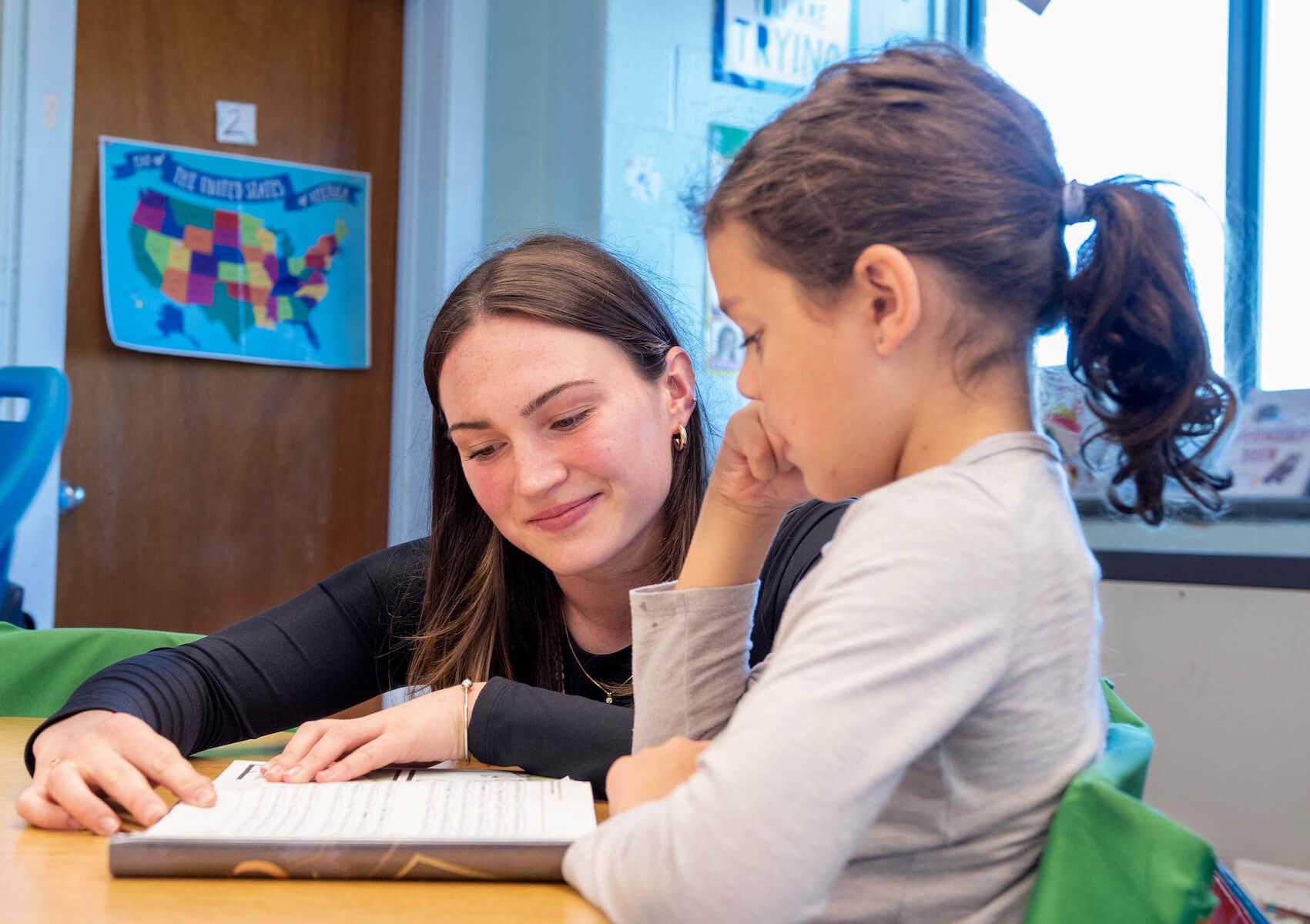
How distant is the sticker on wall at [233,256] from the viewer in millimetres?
2699

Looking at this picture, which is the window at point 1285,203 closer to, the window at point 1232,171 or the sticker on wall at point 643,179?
the window at point 1232,171

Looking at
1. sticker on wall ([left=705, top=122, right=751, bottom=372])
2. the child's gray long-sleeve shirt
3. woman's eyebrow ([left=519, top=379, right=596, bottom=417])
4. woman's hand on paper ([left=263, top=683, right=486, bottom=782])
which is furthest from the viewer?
sticker on wall ([left=705, top=122, right=751, bottom=372])

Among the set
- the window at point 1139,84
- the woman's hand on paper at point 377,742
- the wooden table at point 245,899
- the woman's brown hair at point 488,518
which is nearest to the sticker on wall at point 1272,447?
the window at point 1139,84

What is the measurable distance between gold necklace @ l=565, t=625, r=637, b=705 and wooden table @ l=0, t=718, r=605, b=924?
53cm

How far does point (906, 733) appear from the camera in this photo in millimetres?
515

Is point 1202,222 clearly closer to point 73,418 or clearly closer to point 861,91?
point 861,91

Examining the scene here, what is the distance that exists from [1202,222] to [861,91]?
0.27m

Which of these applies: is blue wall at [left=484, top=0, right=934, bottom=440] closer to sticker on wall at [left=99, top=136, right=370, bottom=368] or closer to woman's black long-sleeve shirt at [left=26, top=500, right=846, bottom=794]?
sticker on wall at [left=99, top=136, right=370, bottom=368]

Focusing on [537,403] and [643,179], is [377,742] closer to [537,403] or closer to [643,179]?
[537,403]

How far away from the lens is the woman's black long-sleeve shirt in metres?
0.91

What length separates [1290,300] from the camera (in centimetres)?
221

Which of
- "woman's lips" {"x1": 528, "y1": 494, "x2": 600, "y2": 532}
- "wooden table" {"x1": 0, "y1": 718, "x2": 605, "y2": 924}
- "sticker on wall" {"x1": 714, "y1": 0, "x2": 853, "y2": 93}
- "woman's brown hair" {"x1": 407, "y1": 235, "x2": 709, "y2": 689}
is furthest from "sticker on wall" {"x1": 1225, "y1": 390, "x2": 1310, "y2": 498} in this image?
"wooden table" {"x1": 0, "y1": 718, "x2": 605, "y2": 924}

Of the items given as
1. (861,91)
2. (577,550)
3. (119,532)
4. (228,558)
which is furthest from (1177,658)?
(119,532)

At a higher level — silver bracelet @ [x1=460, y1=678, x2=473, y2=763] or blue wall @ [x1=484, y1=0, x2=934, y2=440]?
blue wall @ [x1=484, y1=0, x2=934, y2=440]
